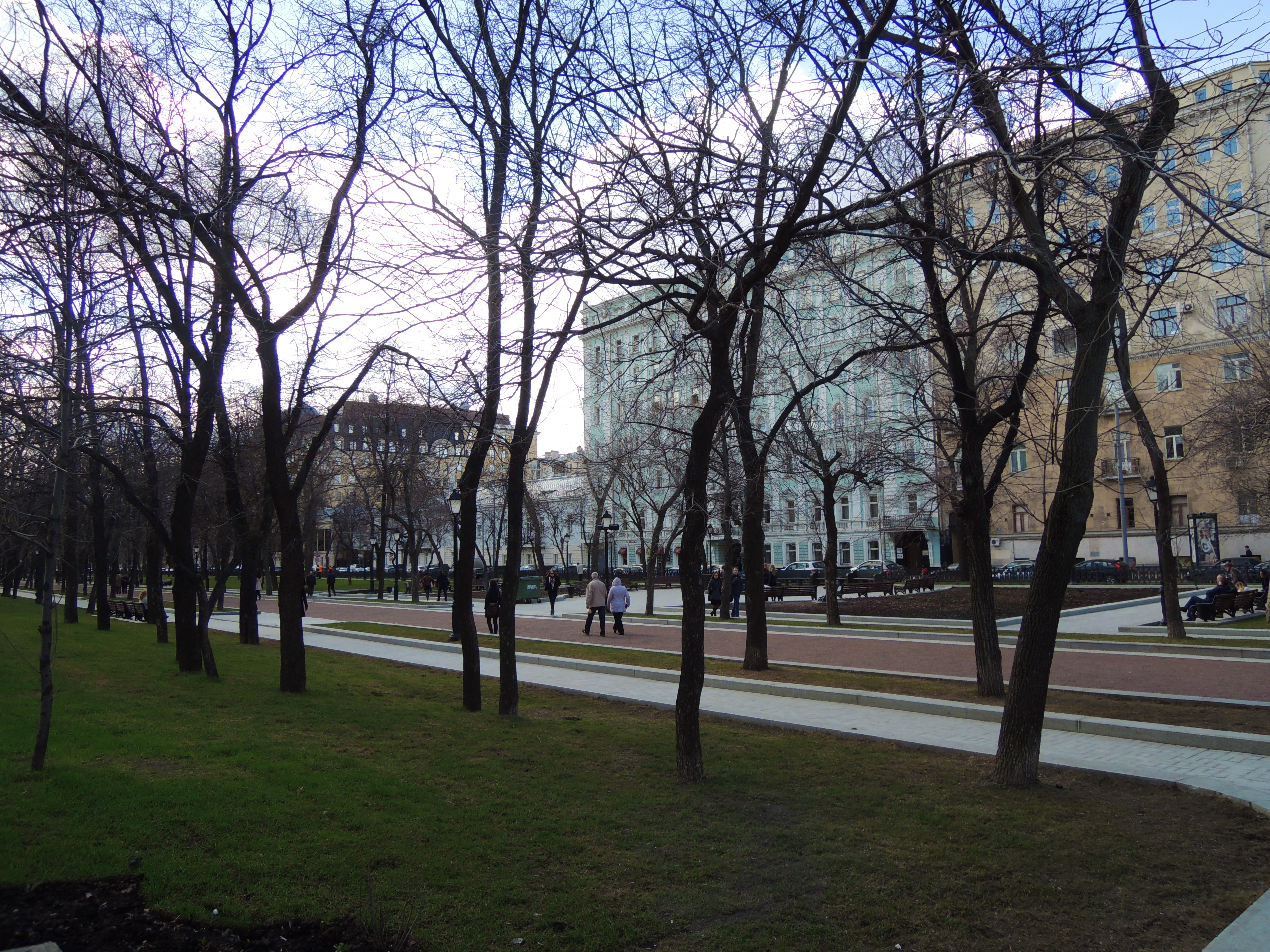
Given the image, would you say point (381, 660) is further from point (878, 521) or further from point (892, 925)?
point (878, 521)

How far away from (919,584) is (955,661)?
897 inches

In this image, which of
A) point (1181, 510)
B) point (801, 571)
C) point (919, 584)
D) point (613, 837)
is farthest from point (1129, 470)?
point (613, 837)

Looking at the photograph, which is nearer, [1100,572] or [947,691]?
[947,691]

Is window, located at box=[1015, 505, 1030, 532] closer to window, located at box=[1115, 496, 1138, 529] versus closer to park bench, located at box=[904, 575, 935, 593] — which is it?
window, located at box=[1115, 496, 1138, 529]

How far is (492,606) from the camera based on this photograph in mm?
22031

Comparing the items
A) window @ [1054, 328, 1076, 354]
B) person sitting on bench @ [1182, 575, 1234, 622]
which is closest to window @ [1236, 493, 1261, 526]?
person sitting on bench @ [1182, 575, 1234, 622]

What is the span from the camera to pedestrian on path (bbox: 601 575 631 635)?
22.5 m

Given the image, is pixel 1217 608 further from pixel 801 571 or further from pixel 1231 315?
pixel 801 571

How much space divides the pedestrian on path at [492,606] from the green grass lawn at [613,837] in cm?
1287

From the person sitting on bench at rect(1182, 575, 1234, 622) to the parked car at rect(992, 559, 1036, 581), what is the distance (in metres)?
20.6

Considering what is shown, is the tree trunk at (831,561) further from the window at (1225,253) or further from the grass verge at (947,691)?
the window at (1225,253)

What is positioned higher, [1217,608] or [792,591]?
[1217,608]

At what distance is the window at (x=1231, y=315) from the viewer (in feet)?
59.8

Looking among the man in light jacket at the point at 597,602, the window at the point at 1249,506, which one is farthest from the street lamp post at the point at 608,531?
the window at the point at 1249,506
